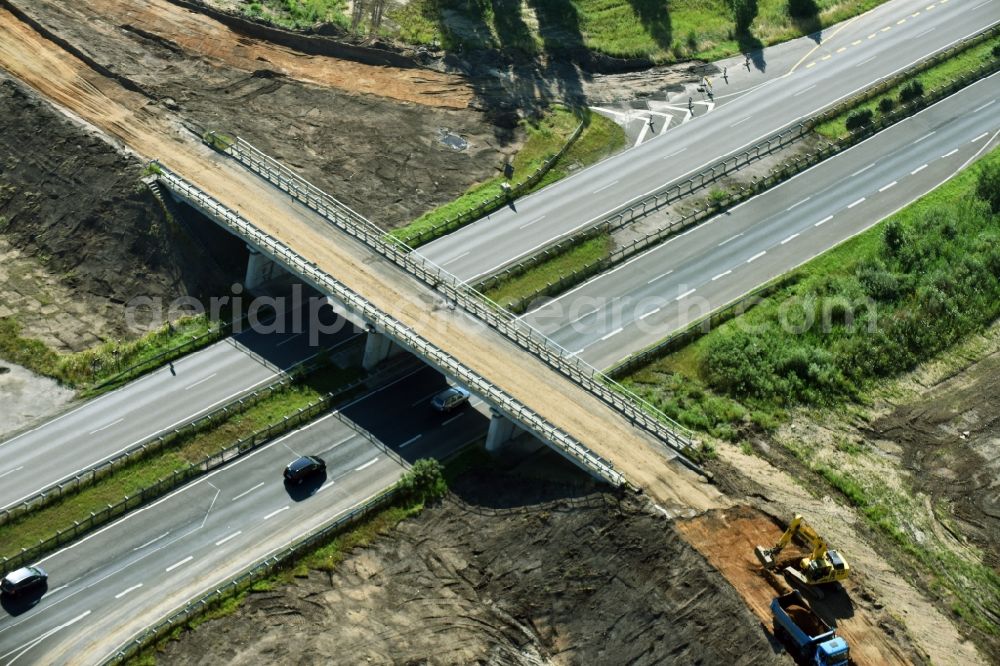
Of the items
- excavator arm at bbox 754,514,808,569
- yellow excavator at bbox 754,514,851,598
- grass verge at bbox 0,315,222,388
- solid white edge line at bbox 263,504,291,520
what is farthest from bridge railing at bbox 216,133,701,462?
solid white edge line at bbox 263,504,291,520

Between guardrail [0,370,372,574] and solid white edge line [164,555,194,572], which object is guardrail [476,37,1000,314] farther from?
solid white edge line [164,555,194,572]

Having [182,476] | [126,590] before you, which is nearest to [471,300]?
[182,476]

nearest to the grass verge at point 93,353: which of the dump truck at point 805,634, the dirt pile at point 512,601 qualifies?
the dirt pile at point 512,601

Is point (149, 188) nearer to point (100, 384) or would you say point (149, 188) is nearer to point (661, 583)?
point (100, 384)

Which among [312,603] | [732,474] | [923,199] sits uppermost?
[923,199]

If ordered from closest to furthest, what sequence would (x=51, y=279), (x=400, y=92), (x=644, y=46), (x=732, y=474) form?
(x=732, y=474) → (x=51, y=279) → (x=400, y=92) → (x=644, y=46)

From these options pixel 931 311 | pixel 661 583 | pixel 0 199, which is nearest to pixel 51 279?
pixel 0 199

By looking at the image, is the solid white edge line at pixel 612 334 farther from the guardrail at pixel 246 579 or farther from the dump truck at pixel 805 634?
the dump truck at pixel 805 634
